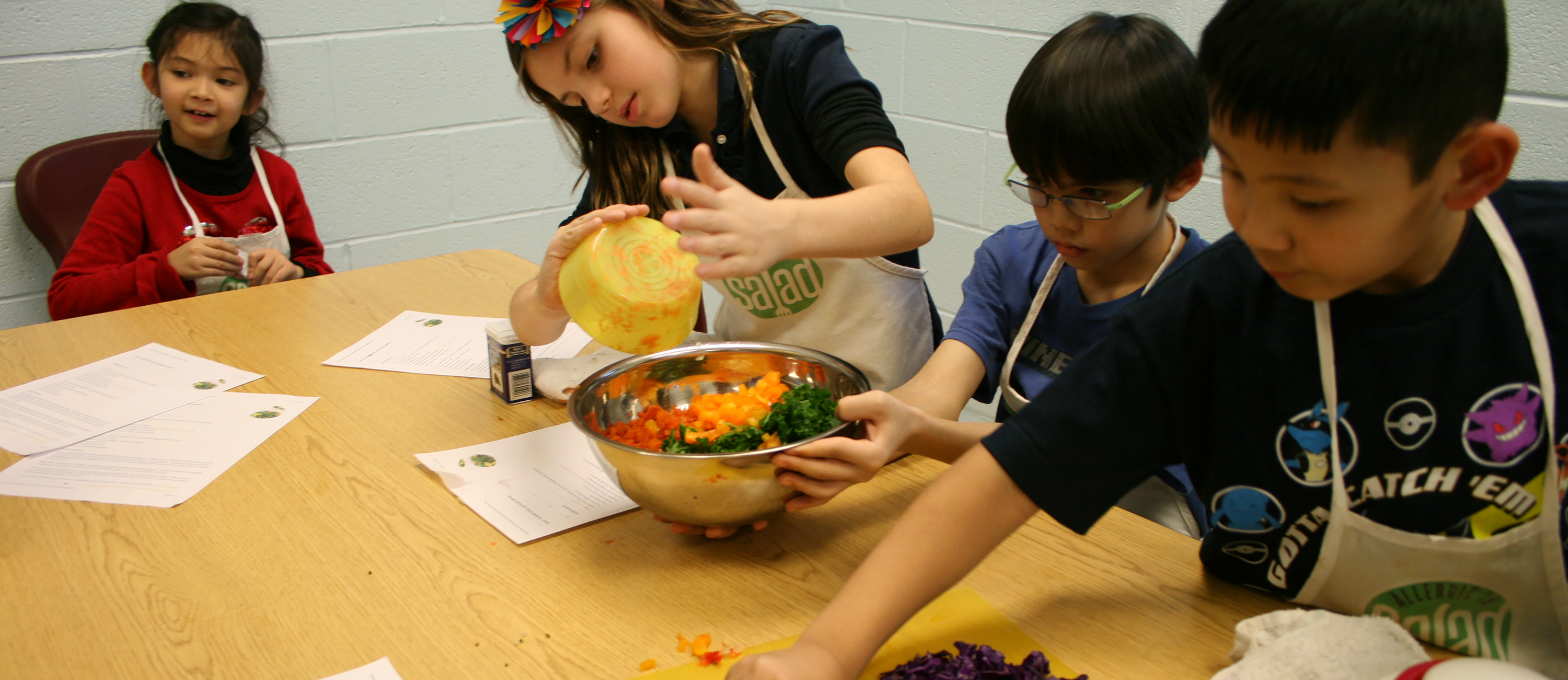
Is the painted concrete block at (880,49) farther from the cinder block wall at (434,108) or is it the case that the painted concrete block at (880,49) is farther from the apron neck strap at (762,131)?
the apron neck strap at (762,131)

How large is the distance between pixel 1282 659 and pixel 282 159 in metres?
2.51

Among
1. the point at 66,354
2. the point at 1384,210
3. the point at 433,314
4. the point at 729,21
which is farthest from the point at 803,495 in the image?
the point at 66,354

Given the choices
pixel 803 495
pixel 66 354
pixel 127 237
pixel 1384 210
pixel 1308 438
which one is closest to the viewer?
pixel 1384 210

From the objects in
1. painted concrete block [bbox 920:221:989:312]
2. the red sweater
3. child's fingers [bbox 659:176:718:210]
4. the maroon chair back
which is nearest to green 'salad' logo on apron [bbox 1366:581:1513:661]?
child's fingers [bbox 659:176:718:210]

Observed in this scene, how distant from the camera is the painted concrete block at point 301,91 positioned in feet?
8.70

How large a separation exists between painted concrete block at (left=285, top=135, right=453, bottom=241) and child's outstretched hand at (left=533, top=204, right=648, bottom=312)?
5.60ft

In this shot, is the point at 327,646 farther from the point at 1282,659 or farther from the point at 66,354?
the point at 66,354

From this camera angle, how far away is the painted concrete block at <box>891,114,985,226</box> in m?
2.74

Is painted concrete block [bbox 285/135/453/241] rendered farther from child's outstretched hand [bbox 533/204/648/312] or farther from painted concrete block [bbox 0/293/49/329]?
child's outstretched hand [bbox 533/204/648/312]

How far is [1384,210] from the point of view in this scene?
70cm

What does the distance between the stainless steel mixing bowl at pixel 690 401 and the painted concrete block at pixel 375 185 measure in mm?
1953

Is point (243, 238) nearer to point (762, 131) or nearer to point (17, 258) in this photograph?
point (17, 258)

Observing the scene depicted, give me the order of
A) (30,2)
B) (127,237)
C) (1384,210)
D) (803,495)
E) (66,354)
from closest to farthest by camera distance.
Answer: (1384,210), (803,495), (66,354), (127,237), (30,2)

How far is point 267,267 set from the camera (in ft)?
7.03
